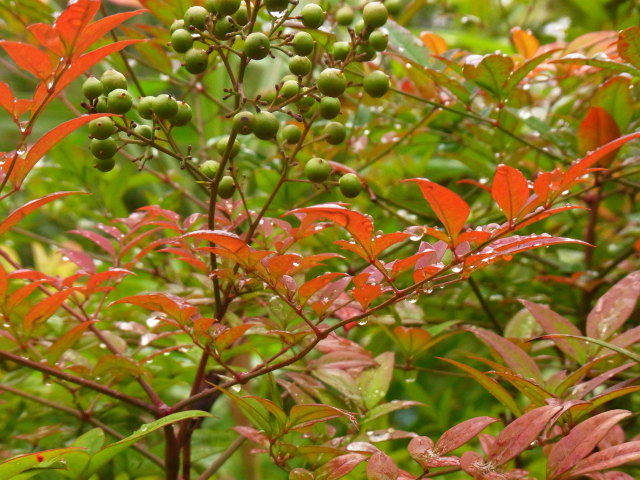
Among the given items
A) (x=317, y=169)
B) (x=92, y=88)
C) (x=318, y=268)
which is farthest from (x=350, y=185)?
(x=318, y=268)

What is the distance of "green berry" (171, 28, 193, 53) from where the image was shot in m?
0.63

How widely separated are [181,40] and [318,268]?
0.50 meters

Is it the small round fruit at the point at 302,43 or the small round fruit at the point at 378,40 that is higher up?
the small round fruit at the point at 302,43

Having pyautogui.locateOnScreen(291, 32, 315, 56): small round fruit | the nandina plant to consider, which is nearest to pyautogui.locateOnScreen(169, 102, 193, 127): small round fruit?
the nandina plant

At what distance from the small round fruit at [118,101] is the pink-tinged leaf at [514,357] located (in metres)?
0.37

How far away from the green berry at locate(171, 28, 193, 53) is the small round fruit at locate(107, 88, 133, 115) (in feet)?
0.21

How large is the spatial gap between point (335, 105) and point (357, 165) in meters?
0.53

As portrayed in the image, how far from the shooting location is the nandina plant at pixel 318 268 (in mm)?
561

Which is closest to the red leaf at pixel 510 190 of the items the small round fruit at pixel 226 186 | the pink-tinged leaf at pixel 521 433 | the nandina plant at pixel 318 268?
the nandina plant at pixel 318 268

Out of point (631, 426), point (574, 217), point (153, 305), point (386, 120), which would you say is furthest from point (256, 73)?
point (153, 305)

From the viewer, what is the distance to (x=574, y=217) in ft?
3.72

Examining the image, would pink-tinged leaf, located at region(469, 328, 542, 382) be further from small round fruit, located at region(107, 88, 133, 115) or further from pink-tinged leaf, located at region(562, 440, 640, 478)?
Answer: small round fruit, located at region(107, 88, 133, 115)

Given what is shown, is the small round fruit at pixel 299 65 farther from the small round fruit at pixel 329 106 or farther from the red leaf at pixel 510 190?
the red leaf at pixel 510 190

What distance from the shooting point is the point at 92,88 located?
632 mm
